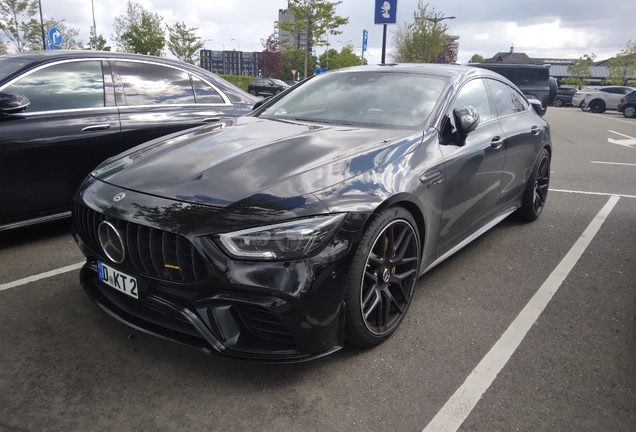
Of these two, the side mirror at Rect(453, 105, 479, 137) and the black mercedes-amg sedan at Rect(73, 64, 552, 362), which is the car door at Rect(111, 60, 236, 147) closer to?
the black mercedes-amg sedan at Rect(73, 64, 552, 362)

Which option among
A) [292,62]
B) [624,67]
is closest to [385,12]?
[624,67]

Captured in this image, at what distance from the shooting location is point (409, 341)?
2811mm

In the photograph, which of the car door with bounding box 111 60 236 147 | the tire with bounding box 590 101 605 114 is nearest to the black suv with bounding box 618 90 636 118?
the tire with bounding box 590 101 605 114

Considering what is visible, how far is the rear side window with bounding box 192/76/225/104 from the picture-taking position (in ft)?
16.9

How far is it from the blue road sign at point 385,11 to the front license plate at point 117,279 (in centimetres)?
1120

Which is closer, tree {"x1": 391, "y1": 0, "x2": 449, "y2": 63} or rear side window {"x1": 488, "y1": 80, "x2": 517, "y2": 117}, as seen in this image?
rear side window {"x1": 488, "y1": 80, "x2": 517, "y2": 117}

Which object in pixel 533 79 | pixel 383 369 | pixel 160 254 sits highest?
pixel 533 79

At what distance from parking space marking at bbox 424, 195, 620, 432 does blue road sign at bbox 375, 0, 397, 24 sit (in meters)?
9.48

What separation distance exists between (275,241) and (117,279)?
2.85 ft

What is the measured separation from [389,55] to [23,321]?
5009 cm

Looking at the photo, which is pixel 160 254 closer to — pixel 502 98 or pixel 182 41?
pixel 502 98

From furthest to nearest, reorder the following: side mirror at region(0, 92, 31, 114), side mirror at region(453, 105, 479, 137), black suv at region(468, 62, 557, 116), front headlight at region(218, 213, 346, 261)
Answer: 1. black suv at region(468, 62, 557, 116)
2. side mirror at region(0, 92, 31, 114)
3. side mirror at region(453, 105, 479, 137)
4. front headlight at region(218, 213, 346, 261)

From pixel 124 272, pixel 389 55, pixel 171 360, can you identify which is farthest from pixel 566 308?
pixel 389 55

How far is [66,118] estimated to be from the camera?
413 cm
